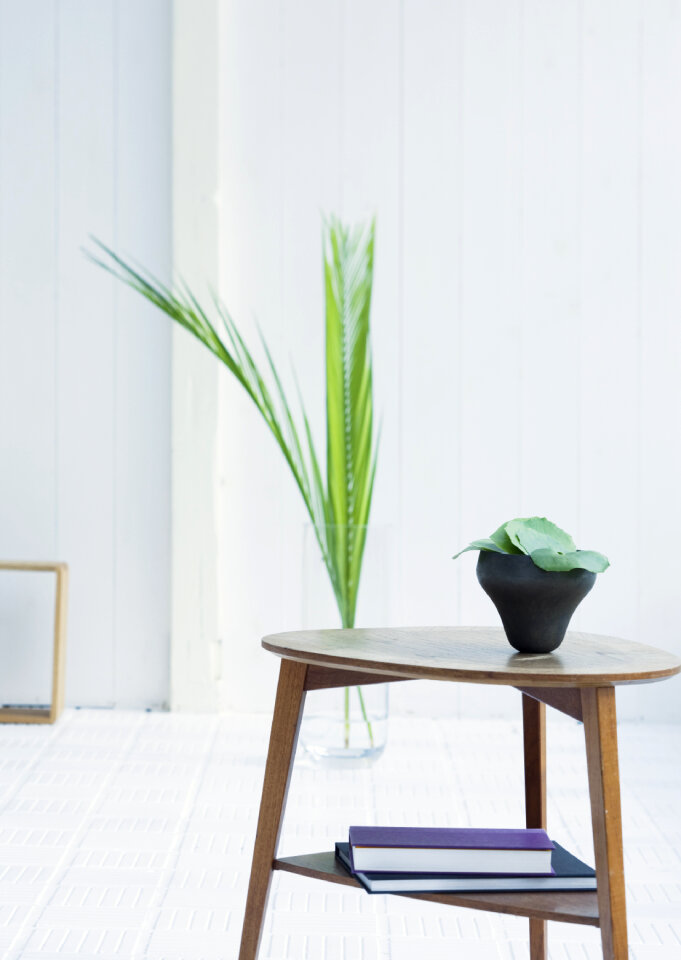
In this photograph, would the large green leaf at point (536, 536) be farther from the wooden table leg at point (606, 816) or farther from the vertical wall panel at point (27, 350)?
the vertical wall panel at point (27, 350)

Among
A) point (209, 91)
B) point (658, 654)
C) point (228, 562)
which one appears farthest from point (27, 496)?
point (658, 654)

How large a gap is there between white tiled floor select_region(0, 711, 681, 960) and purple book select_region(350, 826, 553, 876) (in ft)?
1.39

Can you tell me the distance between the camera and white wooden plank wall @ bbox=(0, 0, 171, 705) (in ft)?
9.40

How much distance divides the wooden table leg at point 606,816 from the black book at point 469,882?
81 mm

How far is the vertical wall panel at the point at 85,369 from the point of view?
2.87 metres

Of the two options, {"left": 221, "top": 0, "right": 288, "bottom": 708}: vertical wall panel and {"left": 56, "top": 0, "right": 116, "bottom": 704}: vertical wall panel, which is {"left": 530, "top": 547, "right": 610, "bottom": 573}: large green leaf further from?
{"left": 56, "top": 0, "right": 116, "bottom": 704}: vertical wall panel

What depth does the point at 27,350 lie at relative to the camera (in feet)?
9.48

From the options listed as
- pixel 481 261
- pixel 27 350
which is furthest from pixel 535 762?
pixel 27 350

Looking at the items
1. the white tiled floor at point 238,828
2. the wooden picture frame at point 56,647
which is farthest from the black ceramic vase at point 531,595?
the wooden picture frame at point 56,647

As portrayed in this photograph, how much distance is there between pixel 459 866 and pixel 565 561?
0.34 m

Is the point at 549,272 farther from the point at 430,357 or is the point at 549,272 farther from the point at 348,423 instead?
the point at 348,423

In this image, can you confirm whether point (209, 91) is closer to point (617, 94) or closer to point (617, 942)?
point (617, 94)

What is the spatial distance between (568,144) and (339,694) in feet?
5.33

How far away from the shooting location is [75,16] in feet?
9.38
